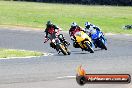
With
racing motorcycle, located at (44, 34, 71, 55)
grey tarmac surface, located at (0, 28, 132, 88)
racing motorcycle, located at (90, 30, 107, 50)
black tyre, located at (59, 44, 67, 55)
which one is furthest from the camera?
racing motorcycle, located at (90, 30, 107, 50)

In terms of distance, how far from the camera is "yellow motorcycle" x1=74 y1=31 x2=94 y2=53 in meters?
21.4

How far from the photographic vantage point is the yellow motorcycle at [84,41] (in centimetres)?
2136

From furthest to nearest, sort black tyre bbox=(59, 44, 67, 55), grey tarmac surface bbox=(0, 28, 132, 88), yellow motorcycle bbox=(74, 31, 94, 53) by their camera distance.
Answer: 1. yellow motorcycle bbox=(74, 31, 94, 53)
2. black tyre bbox=(59, 44, 67, 55)
3. grey tarmac surface bbox=(0, 28, 132, 88)

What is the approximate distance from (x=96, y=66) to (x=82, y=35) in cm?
552

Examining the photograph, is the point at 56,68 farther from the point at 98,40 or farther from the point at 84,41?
the point at 98,40

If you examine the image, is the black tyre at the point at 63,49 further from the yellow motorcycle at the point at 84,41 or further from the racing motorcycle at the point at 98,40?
the racing motorcycle at the point at 98,40

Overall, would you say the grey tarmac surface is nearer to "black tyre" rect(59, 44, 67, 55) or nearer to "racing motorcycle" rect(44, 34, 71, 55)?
"black tyre" rect(59, 44, 67, 55)

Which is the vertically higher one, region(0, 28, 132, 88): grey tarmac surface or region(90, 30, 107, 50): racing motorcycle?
region(0, 28, 132, 88): grey tarmac surface

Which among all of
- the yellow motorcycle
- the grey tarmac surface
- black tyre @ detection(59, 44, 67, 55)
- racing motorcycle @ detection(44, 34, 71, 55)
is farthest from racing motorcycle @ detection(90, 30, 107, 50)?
A: black tyre @ detection(59, 44, 67, 55)

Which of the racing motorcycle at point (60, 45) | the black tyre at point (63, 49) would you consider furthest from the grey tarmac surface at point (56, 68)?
the racing motorcycle at point (60, 45)

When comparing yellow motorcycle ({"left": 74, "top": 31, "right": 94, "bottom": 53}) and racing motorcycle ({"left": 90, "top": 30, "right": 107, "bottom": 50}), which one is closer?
yellow motorcycle ({"left": 74, "top": 31, "right": 94, "bottom": 53})

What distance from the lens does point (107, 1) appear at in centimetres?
8612

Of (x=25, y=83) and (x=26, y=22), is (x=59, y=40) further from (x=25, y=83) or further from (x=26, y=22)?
(x=26, y=22)

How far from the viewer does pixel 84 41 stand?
2148 centimetres
